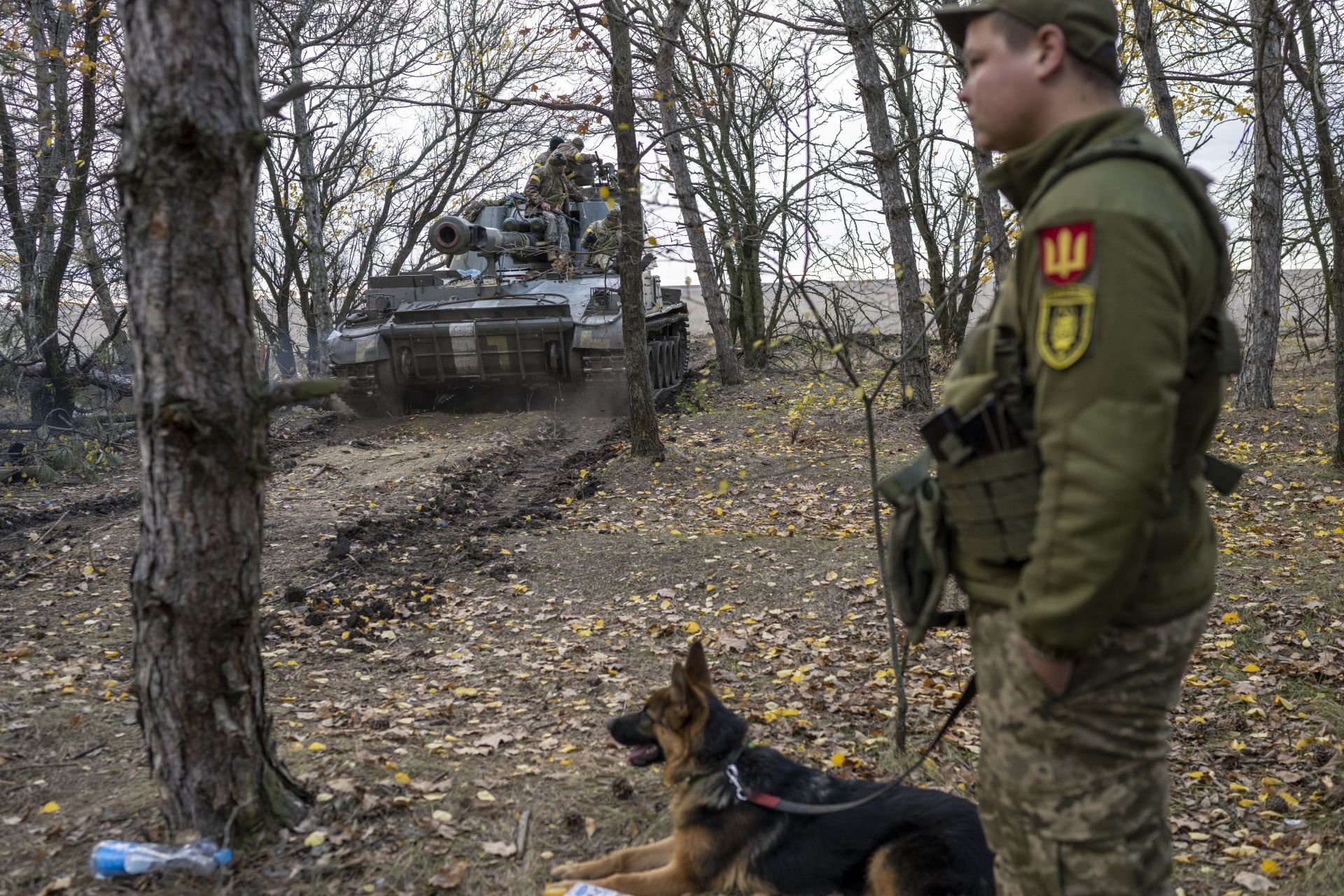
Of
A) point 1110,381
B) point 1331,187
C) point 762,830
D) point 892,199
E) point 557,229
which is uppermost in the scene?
point 557,229

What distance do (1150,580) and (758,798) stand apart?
164 cm

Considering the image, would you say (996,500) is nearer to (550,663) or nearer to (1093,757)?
(1093,757)

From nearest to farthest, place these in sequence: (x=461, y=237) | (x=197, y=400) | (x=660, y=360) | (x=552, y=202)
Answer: (x=197, y=400), (x=552, y=202), (x=461, y=237), (x=660, y=360)

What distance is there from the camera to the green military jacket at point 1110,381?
76.9 inches

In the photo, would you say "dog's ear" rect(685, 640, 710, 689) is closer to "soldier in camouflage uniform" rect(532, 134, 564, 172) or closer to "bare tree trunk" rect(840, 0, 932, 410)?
"bare tree trunk" rect(840, 0, 932, 410)

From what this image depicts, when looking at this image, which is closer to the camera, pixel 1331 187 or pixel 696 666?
pixel 696 666

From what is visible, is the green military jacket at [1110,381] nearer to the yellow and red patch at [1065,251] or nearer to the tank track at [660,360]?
the yellow and red patch at [1065,251]

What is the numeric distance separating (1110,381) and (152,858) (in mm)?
3114

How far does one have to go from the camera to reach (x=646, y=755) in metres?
3.64

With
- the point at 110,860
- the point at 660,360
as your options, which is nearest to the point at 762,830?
the point at 110,860

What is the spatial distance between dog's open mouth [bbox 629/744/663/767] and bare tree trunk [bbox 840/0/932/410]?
7.82 m

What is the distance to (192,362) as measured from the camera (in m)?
3.27

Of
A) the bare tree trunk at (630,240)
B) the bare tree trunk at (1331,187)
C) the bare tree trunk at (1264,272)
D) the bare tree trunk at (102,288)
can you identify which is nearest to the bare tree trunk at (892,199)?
the bare tree trunk at (630,240)

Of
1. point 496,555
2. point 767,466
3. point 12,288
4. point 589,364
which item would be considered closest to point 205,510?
point 496,555
